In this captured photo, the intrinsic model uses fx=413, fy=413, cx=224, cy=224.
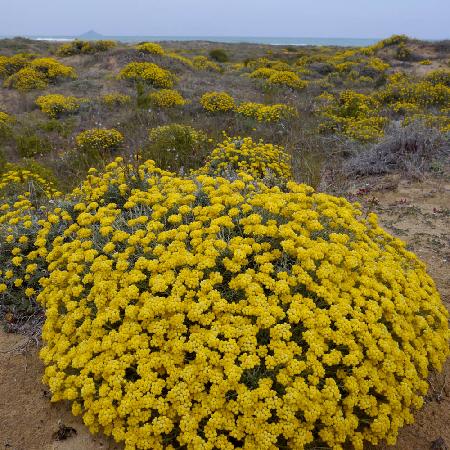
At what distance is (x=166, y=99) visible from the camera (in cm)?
1412

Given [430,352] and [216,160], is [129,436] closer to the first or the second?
[430,352]

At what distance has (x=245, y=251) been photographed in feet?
11.4

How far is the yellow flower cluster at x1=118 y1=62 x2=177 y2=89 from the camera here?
1680cm

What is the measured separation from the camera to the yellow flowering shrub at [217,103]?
1352cm

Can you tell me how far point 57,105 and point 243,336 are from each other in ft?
44.0

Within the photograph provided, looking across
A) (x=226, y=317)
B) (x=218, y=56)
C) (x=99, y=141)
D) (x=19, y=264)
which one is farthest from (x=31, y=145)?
(x=218, y=56)

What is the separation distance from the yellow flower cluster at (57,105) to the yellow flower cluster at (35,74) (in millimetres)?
2902

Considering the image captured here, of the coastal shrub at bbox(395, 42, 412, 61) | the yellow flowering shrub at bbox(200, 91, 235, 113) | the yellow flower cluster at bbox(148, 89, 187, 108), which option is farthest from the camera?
the coastal shrub at bbox(395, 42, 412, 61)

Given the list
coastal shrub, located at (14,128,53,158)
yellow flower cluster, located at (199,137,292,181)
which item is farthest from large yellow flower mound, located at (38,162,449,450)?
coastal shrub, located at (14,128,53,158)

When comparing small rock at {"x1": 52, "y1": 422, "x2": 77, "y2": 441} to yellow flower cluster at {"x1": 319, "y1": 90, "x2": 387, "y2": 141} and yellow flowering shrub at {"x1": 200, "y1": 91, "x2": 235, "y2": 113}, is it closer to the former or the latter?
yellow flower cluster at {"x1": 319, "y1": 90, "x2": 387, "y2": 141}

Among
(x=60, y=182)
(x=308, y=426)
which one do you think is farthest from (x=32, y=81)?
(x=308, y=426)

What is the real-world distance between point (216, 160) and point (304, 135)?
406 cm

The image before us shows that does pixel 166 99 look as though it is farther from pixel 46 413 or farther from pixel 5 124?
pixel 46 413

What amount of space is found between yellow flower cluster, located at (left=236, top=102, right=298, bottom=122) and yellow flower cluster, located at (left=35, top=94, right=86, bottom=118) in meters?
5.71
